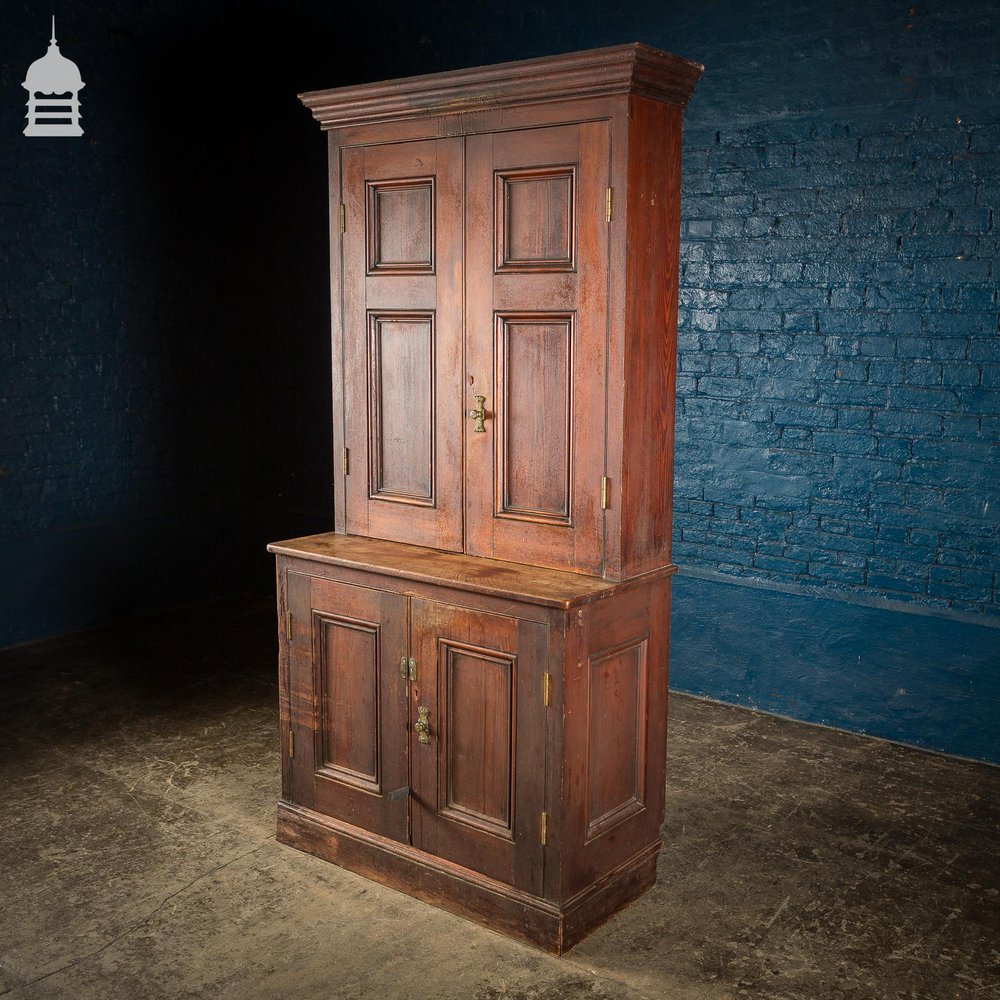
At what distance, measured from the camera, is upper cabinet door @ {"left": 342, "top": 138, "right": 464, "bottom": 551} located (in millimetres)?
3221

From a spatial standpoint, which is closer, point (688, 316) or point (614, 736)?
point (614, 736)

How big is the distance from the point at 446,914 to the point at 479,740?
20.0 inches

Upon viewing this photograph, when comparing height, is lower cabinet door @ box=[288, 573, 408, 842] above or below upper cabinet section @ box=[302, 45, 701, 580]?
below

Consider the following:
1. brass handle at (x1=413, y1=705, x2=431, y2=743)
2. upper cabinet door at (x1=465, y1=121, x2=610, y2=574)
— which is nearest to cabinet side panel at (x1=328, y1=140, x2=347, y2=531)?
upper cabinet door at (x1=465, y1=121, x2=610, y2=574)

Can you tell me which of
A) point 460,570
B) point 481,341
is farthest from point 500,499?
point 481,341

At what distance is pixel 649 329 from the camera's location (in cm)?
302

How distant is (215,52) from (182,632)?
10.4 feet

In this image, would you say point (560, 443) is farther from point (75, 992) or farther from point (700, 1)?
point (700, 1)

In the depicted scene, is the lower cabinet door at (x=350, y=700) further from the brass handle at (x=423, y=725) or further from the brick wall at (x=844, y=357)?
the brick wall at (x=844, y=357)

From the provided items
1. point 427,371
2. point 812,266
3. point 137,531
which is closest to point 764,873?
point 427,371

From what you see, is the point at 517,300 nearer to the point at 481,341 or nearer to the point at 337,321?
the point at 481,341

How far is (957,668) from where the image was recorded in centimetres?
430

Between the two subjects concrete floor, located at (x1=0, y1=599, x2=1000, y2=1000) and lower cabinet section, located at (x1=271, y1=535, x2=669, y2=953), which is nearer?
concrete floor, located at (x1=0, y1=599, x2=1000, y2=1000)

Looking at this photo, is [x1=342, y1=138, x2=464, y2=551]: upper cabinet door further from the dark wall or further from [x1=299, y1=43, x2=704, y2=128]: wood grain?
the dark wall
